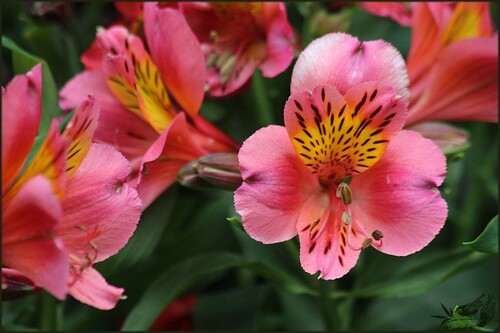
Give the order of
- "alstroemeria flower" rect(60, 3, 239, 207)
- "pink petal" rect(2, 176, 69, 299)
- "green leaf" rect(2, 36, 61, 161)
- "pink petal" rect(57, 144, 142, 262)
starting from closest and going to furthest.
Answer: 1. "pink petal" rect(2, 176, 69, 299)
2. "pink petal" rect(57, 144, 142, 262)
3. "alstroemeria flower" rect(60, 3, 239, 207)
4. "green leaf" rect(2, 36, 61, 161)

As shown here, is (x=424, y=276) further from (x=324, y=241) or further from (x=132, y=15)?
(x=132, y=15)

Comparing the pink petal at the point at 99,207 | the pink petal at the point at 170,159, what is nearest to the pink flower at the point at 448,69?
the pink petal at the point at 170,159

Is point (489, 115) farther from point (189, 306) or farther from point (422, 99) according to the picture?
point (189, 306)

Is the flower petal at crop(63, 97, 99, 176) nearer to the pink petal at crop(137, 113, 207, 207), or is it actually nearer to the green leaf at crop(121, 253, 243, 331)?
the pink petal at crop(137, 113, 207, 207)

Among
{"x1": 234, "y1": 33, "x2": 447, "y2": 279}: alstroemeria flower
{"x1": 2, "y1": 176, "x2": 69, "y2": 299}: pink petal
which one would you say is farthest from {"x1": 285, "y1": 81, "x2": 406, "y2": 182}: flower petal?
{"x1": 2, "y1": 176, "x2": 69, "y2": 299}: pink petal

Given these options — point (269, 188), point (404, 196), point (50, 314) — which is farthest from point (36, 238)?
point (50, 314)

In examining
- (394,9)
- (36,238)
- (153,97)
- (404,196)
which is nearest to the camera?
(36,238)

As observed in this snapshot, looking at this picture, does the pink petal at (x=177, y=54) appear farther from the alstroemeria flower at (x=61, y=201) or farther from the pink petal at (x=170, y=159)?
the alstroemeria flower at (x=61, y=201)
